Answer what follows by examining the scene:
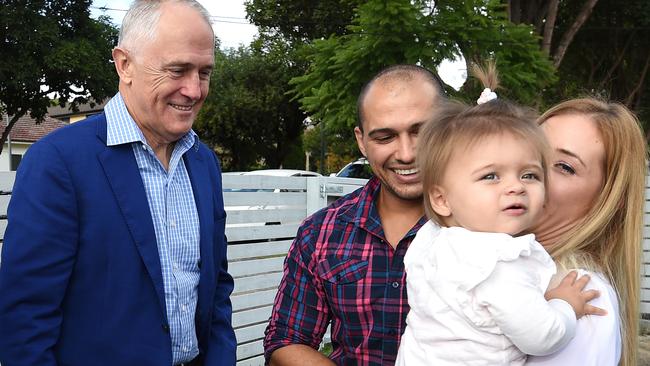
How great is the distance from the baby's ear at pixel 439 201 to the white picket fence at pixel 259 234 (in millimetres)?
3170

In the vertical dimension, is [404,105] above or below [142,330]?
above

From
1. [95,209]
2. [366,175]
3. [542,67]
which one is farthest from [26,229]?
[366,175]

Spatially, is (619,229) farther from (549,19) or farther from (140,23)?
(549,19)

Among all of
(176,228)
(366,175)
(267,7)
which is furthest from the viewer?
(267,7)

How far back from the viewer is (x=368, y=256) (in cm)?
263

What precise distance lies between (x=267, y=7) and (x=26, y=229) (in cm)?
2293

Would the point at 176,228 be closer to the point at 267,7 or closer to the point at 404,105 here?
the point at 404,105

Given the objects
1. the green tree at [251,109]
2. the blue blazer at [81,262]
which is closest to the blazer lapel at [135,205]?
the blue blazer at [81,262]

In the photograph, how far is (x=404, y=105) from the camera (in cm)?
266

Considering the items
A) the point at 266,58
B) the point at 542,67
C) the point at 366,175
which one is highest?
the point at 266,58

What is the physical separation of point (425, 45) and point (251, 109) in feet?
84.5

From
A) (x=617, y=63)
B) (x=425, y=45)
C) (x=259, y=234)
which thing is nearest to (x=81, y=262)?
(x=259, y=234)

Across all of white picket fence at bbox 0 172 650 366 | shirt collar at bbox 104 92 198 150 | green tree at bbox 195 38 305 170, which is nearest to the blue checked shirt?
shirt collar at bbox 104 92 198 150

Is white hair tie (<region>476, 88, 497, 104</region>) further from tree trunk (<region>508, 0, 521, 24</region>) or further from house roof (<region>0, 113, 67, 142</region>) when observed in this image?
house roof (<region>0, 113, 67, 142</region>)
